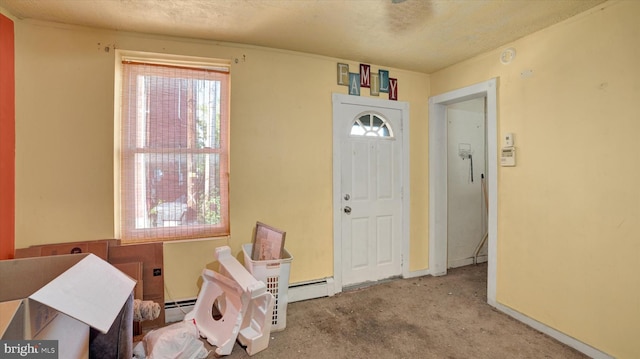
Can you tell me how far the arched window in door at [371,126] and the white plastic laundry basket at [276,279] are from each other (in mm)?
1590

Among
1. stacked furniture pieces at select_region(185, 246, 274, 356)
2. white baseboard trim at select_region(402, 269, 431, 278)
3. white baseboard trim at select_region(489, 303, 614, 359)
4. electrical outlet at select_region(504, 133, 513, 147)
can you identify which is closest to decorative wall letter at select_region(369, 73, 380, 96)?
electrical outlet at select_region(504, 133, 513, 147)

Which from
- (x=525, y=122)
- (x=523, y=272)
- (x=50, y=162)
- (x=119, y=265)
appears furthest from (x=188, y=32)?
(x=523, y=272)

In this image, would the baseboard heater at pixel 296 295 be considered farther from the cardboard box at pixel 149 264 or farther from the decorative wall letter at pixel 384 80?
the decorative wall letter at pixel 384 80

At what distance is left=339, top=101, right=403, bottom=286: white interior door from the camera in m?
2.96

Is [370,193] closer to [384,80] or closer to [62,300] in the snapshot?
[384,80]

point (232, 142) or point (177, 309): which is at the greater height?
point (232, 142)

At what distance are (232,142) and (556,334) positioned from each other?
3.12 metres

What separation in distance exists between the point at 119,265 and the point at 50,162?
38.4 inches

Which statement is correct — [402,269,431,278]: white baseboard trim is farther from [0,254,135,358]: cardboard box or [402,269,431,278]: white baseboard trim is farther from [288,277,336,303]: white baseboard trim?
[0,254,135,358]: cardboard box

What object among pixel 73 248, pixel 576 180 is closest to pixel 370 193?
pixel 576 180

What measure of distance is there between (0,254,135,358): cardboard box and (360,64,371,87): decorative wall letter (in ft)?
8.86

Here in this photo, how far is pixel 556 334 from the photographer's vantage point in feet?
7.01

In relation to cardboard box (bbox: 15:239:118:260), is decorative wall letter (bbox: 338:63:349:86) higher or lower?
higher

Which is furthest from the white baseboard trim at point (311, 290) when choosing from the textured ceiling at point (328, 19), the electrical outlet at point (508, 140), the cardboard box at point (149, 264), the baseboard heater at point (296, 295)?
the textured ceiling at point (328, 19)
